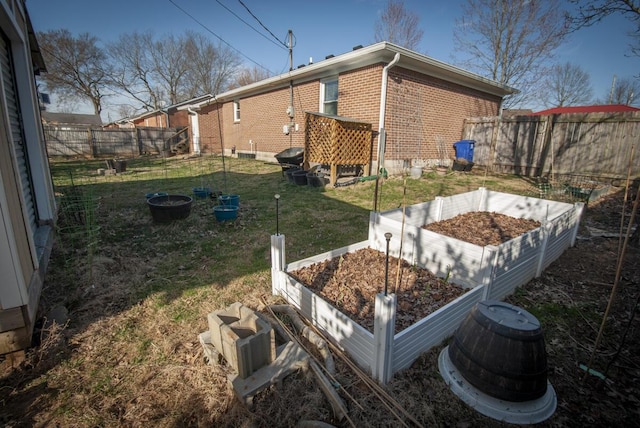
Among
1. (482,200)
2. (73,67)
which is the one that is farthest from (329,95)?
(73,67)

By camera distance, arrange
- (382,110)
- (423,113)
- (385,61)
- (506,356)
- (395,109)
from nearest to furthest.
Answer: (506,356)
(385,61)
(382,110)
(395,109)
(423,113)

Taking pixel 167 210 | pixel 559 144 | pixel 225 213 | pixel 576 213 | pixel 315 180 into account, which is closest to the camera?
pixel 576 213

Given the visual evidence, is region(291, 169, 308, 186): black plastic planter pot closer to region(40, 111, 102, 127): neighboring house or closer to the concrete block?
the concrete block

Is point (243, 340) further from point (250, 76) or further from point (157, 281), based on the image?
point (250, 76)

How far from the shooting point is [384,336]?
6.18 ft

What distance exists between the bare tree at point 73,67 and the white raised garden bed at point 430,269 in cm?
3569

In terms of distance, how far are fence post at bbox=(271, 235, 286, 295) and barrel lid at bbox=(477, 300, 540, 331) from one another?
5.95 feet

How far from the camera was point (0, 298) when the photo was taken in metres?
2.04

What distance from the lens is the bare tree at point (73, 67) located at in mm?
26836

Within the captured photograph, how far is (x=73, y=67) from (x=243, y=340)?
128 feet

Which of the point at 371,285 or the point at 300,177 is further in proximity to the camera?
the point at 300,177

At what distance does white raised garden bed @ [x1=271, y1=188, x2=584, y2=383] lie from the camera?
202cm

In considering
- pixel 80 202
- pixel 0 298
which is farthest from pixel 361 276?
pixel 80 202

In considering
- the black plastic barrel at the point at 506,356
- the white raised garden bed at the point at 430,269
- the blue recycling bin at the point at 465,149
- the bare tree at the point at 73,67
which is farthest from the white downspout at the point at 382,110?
the bare tree at the point at 73,67
